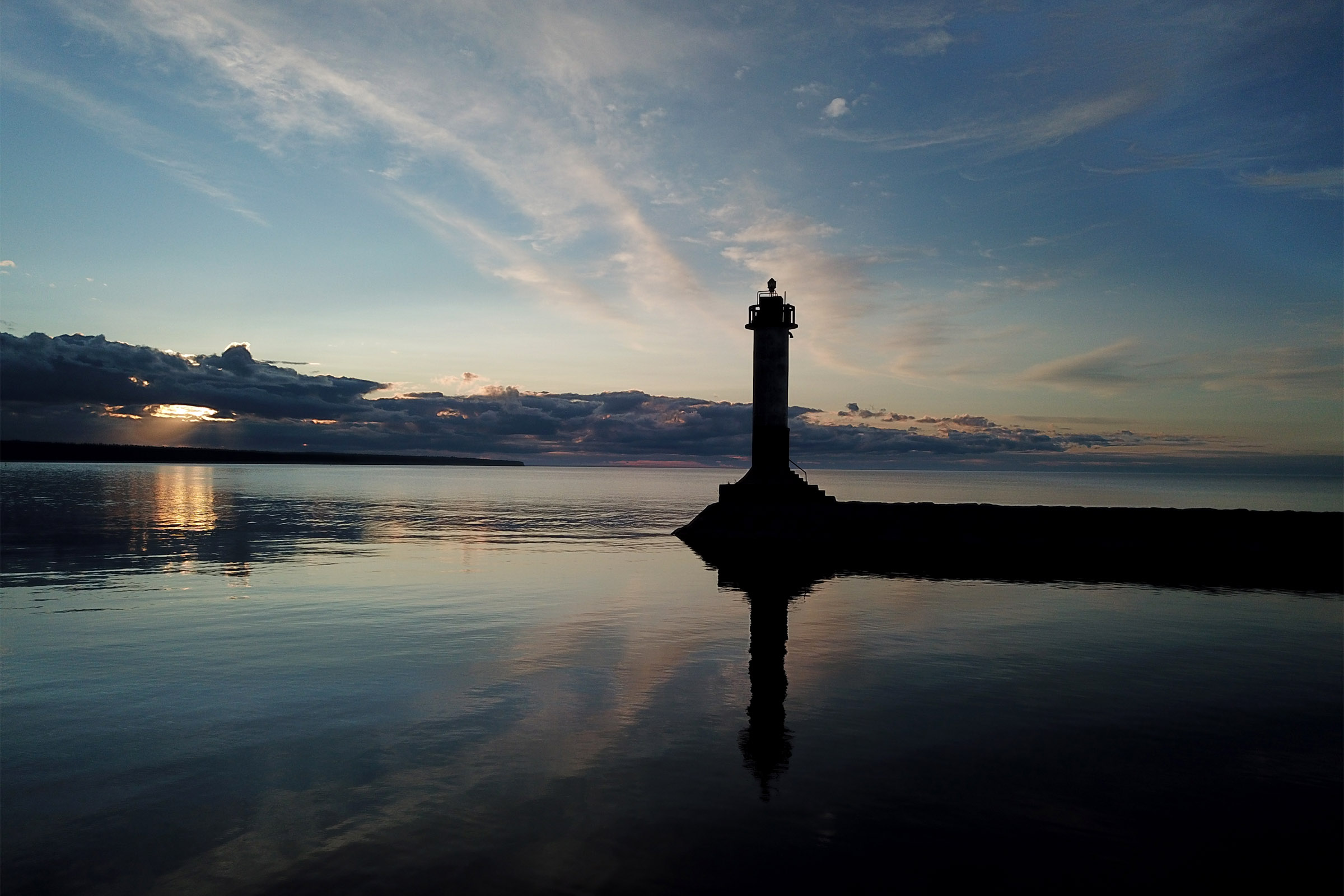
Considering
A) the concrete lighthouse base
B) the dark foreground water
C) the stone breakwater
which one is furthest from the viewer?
the concrete lighthouse base

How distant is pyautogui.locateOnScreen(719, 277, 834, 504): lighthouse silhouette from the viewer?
3453 cm

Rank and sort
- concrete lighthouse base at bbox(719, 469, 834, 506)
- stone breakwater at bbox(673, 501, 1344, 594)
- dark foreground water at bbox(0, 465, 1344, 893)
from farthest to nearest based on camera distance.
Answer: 1. concrete lighthouse base at bbox(719, 469, 834, 506)
2. stone breakwater at bbox(673, 501, 1344, 594)
3. dark foreground water at bbox(0, 465, 1344, 893)

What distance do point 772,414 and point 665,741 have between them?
26296 millimetres

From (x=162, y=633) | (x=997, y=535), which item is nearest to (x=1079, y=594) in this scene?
(x=997, y=535)

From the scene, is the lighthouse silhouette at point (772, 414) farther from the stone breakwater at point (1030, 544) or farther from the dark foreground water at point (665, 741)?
the dark foreground water at point (665, 741)

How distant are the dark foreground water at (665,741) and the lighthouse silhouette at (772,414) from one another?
13.9 meters

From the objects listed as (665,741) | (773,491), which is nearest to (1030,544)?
(773,491)

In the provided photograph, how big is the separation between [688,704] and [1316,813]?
22.9 ft

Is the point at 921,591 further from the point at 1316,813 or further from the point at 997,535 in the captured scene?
the point at 1316,813

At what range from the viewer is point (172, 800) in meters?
7.41

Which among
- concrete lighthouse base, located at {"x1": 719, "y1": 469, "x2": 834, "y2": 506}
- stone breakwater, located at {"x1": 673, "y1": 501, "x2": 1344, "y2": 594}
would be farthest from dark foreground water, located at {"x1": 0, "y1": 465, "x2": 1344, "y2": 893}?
concrete lighthouse base, located at {"x1": 719, "y1": 469, "x2": 834, "y2": 506}

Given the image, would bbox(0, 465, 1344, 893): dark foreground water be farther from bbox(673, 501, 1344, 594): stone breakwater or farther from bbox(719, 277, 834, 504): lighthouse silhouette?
bbox(719, 277, 834, 504): lighthouse silhouette

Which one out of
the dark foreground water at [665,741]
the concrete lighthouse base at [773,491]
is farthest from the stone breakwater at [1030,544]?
the dark foreground water at [665,741]

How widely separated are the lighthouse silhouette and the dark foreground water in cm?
1392
